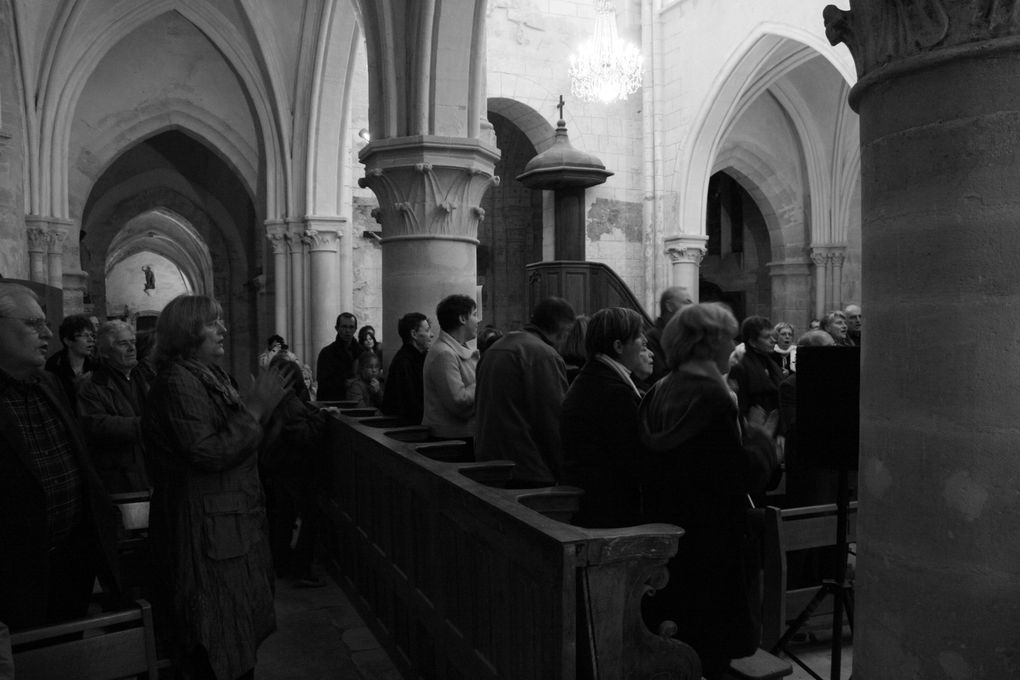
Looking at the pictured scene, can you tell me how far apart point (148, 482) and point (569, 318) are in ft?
7.15

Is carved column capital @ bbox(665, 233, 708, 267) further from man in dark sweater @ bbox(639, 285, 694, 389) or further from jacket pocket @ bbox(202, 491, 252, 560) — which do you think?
jacket pocket @ bbox(202, 491, 252, 560)

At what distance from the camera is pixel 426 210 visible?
6.40 metres

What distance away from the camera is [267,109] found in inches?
534

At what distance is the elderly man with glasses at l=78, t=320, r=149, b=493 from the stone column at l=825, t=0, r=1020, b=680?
3.08m

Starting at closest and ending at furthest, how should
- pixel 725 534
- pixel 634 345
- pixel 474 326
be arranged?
pixel 725 534
pixel 634 345
pixel 474 326

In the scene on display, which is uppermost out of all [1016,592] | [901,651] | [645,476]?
[645,476]

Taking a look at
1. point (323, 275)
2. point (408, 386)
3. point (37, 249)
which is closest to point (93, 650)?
point (408, 386)

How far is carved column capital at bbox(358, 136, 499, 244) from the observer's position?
6422 millimetres

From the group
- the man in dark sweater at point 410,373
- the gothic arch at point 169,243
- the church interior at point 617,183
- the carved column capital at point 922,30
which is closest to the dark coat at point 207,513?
the church interior at point 617,183

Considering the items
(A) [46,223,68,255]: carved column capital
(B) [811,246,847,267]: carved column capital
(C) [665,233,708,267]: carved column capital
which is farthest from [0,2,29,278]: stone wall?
(B) [811,246,847,267]: carved column capital

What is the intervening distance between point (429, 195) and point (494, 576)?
170 inches

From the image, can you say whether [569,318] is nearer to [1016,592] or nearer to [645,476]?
[645,476]

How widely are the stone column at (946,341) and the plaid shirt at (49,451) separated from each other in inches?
89.8

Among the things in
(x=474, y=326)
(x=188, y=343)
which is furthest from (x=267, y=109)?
(x=188, y=343)
